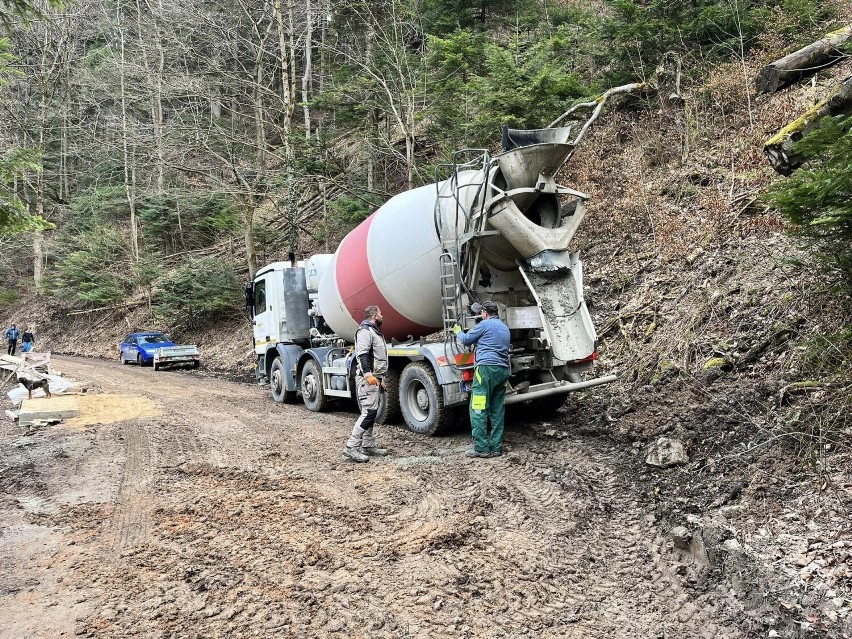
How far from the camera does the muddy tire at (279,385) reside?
38.2 feet

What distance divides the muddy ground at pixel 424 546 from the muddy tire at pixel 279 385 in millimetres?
4594

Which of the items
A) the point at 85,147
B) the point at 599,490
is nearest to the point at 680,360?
the point at 599,490

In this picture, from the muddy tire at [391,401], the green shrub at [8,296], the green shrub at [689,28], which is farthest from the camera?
the green shrub at [8,296]

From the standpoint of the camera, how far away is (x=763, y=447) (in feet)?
14.7

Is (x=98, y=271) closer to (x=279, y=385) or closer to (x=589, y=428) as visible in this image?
(x=279, y=385)

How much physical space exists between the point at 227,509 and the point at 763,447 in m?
4.51

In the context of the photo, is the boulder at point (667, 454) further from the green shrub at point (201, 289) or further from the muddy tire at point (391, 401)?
the green shrub at point (201, 289)

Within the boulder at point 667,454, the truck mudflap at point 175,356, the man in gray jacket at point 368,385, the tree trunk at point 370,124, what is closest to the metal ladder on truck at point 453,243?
the man in gray jacket at point 368,385

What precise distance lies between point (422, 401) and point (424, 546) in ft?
12.3

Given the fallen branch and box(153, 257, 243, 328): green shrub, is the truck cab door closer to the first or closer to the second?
box(153, 257, 243, 328): green shrub

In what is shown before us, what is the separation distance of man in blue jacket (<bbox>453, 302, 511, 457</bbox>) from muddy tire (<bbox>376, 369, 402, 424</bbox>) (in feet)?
6.50

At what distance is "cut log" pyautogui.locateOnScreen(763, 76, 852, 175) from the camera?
4.57 meters

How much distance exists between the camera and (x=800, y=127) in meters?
5.10

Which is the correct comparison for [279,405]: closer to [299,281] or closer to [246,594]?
[299,281]
